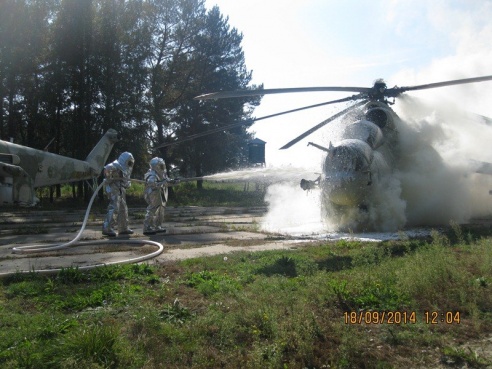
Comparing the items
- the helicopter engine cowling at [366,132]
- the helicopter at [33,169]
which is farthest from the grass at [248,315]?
the helicopter at [33,169]

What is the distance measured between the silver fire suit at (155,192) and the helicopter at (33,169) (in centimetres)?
726

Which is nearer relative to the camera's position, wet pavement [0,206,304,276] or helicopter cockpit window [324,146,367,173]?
wet pavement [0,206,304,276]

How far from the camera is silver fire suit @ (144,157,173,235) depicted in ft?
37.4

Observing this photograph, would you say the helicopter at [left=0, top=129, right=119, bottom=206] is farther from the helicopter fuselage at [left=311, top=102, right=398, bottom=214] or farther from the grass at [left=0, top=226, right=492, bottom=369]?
the grass at [left=0, top=226, right=492, bottom=369]

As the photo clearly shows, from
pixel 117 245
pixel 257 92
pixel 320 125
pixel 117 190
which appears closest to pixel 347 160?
pixel 320 125

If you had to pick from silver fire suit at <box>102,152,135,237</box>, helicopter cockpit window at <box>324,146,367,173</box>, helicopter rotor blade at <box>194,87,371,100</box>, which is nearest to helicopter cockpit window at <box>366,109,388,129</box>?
helicopter rotor blade at <box>194,87,371,100</box>

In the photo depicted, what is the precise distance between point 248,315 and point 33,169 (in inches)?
676

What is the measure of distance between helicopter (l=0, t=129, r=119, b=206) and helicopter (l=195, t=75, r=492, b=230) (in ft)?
29.9

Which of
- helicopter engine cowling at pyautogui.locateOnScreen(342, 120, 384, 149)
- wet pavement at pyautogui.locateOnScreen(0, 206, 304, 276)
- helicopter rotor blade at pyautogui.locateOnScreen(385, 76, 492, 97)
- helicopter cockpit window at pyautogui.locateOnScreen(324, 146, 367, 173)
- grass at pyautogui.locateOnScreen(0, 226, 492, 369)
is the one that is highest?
helicopter rotor blade at pyautogui.locateOnScreen(385, 76, 492, 97)

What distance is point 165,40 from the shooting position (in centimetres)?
3669

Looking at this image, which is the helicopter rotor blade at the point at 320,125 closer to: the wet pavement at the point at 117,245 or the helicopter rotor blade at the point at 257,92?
the helicopter rotor blade at the point at 257,92

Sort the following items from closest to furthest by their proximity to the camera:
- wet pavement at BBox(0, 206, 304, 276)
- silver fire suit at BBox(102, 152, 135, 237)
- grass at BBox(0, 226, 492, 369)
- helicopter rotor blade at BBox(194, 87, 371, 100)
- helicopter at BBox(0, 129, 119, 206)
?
grass at BBox(0, 226, 492, 369) → wet pavement at BBox(0, 206, 304, 276) → helicopter rotor blade at BBox(194, 87, 371, 100) → silver fire suit at BBox(102, 152, 135, 237) → helicopter at BBox(0, 129, 119, 206)

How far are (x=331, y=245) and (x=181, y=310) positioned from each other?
5347 mm

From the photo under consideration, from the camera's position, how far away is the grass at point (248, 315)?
3631 millimetres
